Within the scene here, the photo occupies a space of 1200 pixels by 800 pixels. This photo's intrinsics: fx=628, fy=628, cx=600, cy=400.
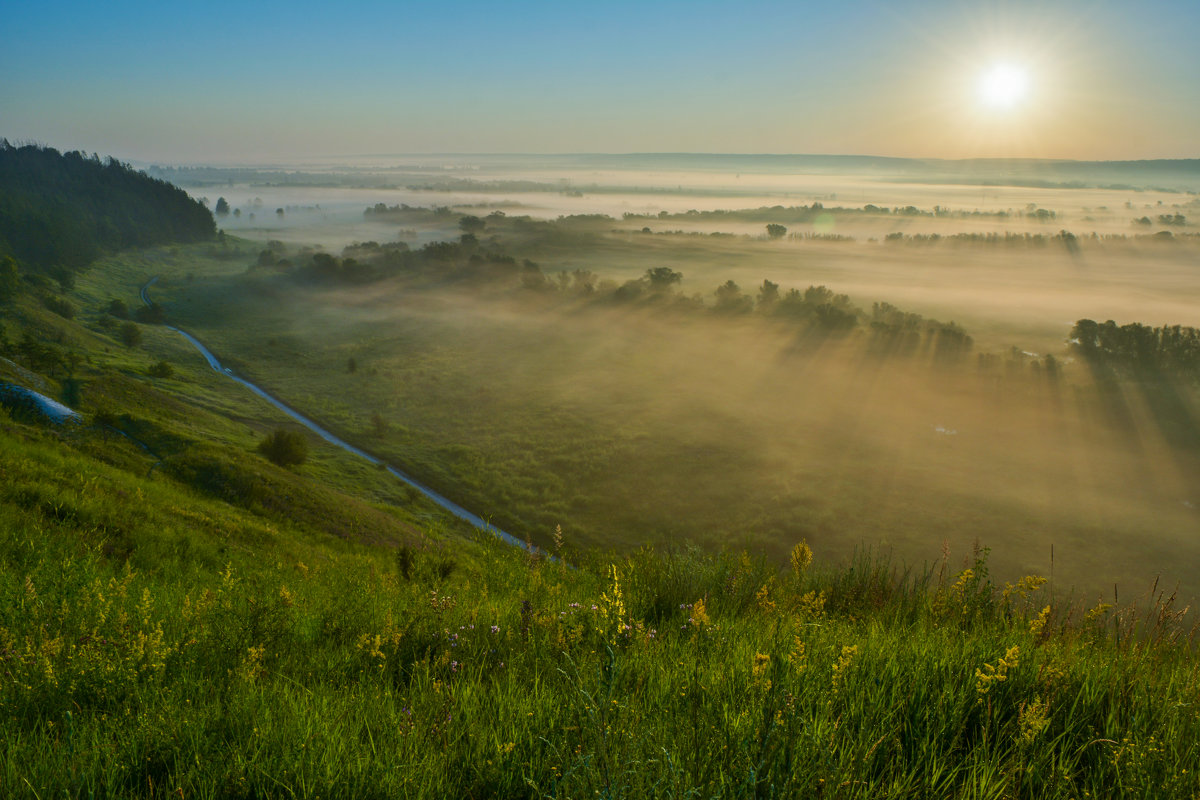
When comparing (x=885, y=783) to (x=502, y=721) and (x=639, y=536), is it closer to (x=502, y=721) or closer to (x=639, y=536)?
(x=502, y=721)

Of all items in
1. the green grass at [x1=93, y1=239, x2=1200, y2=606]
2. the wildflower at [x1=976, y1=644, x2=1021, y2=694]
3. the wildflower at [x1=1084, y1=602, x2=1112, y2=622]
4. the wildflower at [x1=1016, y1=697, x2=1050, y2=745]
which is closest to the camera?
the wildflower at [x1=1016, y1=697, x2=1050, y2=745]

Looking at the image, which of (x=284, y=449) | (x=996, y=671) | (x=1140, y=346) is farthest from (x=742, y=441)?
(x=1140, y=346)

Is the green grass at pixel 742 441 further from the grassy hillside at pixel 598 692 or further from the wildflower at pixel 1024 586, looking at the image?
the grassy hillside at pixel 598 692

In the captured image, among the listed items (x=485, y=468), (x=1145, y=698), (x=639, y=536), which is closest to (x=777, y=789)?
(x=1145, y=698)

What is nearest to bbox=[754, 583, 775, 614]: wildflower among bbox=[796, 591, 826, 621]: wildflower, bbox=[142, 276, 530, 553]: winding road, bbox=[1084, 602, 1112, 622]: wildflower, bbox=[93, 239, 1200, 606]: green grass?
bbox=[796, 591, 826, 621]: wildflower

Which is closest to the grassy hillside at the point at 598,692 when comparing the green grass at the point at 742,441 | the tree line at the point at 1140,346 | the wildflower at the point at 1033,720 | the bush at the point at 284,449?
the wildflower at the point at 1033,720

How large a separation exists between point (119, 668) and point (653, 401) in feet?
474

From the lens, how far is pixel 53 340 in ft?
328

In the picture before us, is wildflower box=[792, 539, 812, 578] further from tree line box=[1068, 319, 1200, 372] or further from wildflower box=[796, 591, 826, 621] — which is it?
tree line box=[1068, 319, 1200, 372]

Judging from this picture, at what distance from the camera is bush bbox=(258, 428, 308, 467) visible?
7250 cm

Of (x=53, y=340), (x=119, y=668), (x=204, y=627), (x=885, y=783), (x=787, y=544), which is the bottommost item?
(x=787, y=544)

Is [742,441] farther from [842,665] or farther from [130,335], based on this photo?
[130,335]

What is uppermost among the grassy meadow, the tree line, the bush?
the tree line

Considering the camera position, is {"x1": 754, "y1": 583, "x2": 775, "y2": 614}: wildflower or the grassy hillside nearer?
the grassy hillside
